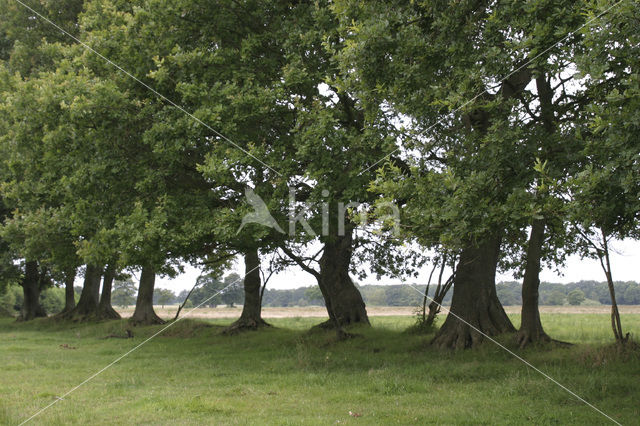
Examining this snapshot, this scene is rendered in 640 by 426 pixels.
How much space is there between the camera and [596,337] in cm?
1661

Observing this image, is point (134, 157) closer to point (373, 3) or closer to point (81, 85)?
point (81, 85)

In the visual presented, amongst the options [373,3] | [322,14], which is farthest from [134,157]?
[373,3]

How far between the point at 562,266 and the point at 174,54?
14587 millimetres

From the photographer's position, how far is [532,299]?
14359 millimetres

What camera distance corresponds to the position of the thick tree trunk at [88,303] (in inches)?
1322

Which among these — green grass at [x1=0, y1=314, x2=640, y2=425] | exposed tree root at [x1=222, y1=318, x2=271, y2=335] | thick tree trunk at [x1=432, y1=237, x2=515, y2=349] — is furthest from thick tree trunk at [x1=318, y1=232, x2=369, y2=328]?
thick tree trunk at [x1=432, y1=237, x2=515, y2=349]

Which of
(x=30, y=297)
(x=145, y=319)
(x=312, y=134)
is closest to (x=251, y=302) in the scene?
(x=145, y=319)

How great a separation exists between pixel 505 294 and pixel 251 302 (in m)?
12.7

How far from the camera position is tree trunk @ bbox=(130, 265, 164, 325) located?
2867 cm

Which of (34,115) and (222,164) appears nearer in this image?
(222,164)

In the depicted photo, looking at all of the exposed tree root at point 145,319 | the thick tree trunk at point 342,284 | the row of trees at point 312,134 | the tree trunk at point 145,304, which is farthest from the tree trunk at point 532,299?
the exposed tree root at point 145,319

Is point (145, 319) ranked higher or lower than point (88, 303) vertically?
lower

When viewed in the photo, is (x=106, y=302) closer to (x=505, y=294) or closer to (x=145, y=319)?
(x=145, y=319)


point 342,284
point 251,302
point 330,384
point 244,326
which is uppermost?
point 342,284
